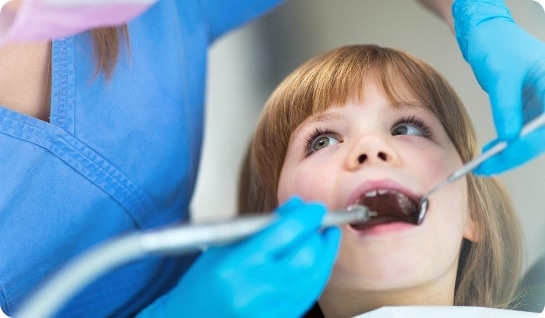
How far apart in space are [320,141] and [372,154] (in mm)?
151

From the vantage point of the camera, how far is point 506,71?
98 cm

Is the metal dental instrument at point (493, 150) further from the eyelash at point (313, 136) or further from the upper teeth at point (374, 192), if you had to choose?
the eyelash at point (313, 136)

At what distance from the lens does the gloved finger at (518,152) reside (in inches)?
36.4

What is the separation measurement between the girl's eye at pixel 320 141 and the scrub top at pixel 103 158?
0.82 feet

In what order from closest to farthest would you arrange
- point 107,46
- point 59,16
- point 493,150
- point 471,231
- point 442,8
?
point 59,16
point 493,150
point 107,46
point 471,231
point 442,8

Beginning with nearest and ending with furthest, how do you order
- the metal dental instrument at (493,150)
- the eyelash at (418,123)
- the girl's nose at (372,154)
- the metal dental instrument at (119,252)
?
the metal dental instrument at (119,252) < the metal dental instrument at (493,150) < the girl's nose at (372,154) < the eyelash at (418,123)

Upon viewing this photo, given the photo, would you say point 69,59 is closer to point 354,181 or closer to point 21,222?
point 21,222

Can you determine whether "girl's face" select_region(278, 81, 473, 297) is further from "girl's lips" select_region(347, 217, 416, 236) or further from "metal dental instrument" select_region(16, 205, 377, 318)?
"metal dental instrument" select_region(16, 205, 377, 318)

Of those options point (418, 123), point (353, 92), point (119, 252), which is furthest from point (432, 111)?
point (119, 252)

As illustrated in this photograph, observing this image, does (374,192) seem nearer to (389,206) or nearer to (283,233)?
(389,206)

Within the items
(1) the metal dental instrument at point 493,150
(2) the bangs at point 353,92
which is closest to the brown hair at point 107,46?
(2) the bangs at point 353,92

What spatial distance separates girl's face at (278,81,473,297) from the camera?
98cm

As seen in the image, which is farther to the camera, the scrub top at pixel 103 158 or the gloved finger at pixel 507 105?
the scrub top at pixel 103 158

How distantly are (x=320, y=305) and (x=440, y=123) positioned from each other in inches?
16.0
